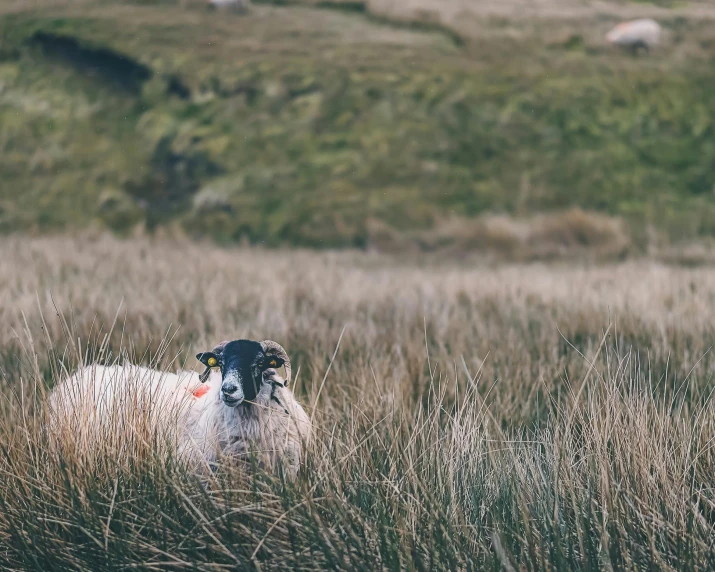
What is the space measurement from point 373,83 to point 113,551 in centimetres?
1438

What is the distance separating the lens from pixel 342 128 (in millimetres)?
15102

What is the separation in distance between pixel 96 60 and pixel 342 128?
18.0ft

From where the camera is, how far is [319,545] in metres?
2.21

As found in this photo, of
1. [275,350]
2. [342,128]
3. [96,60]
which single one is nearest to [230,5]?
[96,60]

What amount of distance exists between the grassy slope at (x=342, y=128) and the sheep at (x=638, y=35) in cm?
29

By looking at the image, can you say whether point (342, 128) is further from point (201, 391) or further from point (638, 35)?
point (201, 391)

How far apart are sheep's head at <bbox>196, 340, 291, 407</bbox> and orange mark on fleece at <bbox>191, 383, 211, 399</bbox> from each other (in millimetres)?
451

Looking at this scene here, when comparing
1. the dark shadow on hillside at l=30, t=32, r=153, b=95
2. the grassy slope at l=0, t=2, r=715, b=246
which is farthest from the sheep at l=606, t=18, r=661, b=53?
the dark shadow on hillside at l=30, t=32, r=153, b=95

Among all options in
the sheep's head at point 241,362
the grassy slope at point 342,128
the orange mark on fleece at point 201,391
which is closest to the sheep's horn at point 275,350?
the sheep's head at point 241,362

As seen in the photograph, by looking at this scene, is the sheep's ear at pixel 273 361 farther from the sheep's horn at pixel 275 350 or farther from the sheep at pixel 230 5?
the sheep at pixel 230 5

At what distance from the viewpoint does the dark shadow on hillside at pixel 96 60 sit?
16203 millimetres

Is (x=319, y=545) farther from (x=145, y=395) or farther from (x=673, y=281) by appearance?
(x=673, y=281)

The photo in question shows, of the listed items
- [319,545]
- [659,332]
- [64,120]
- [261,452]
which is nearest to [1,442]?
[261,452]

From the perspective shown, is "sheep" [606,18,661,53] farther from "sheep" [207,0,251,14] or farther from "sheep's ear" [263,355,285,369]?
"sheep's ear" [263,355,285,369]
